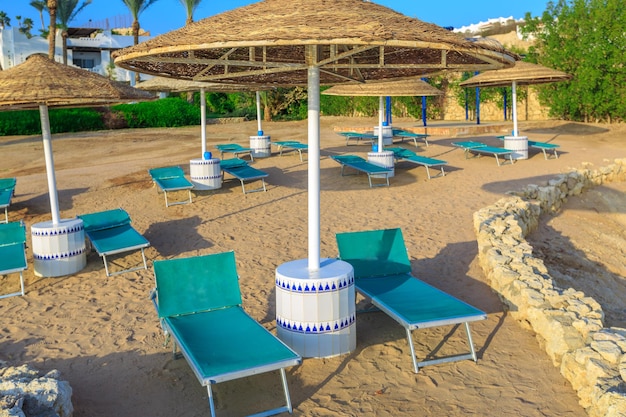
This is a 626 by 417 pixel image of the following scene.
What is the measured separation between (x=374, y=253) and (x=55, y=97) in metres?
3.92

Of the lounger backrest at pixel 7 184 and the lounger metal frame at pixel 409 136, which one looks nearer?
the lounger backrest at pixel 7 184

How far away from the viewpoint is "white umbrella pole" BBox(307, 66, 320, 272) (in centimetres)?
490

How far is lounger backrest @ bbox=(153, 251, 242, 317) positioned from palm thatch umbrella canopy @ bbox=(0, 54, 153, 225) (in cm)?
279

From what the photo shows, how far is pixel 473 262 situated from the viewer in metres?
7.35

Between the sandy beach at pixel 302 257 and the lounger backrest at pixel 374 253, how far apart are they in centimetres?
48

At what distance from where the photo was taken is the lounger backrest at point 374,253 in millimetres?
5863

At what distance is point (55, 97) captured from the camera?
6.50 meters

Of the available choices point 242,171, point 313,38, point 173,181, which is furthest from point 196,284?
point 242,171

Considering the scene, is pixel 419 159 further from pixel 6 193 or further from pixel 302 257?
pixel 6 193

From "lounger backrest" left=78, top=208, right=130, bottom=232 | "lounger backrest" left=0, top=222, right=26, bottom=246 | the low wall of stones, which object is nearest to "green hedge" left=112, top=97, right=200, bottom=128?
"lounger backrest" left=78, top=208, right=130, bottom=232

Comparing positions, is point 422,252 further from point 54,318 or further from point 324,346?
point 54,318

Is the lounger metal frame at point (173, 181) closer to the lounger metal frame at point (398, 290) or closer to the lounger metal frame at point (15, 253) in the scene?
the lounger metal frame at point (15, 253)

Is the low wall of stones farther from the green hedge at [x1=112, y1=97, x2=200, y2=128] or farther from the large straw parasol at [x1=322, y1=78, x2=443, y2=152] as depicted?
the green hedge at [x1=112, y1=97, x2=200, y2=128]

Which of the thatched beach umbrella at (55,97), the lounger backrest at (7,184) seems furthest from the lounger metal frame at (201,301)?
the lounger backrest at (7,184)
